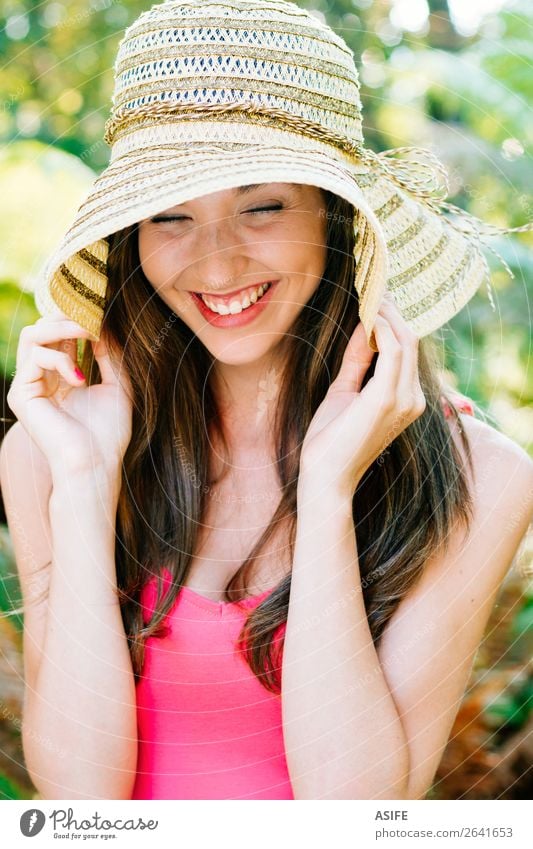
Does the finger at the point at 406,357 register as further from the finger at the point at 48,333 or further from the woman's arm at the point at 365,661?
the finger at the point at 48,333

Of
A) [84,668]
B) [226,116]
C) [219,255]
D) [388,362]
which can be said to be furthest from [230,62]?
[84,668]

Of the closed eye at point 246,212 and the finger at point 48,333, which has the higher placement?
the closed eye at point 246,212

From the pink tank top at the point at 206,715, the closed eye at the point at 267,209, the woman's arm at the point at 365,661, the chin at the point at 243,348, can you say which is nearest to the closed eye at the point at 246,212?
the closed eye at the point at 267,209

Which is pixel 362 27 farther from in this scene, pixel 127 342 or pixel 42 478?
pixel 42 478

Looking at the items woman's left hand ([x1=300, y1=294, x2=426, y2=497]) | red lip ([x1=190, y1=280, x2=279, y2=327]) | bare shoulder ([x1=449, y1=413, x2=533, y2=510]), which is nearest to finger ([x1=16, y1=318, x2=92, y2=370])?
red lip ([x1=190, y1=280, x2=279, y2=327])

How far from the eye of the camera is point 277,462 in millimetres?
947

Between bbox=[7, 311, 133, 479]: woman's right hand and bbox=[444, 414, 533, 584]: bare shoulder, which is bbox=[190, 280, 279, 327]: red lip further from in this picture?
bbox=[444, 414, 533, 584]: bare shoulder

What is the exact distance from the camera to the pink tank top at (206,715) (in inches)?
32.6

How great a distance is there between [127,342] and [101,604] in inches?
10.3

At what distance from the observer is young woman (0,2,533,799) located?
762mm

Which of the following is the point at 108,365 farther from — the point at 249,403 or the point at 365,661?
the point at 365,661

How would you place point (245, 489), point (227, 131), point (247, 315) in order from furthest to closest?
point (245, 489) < point (247, 315) < point (227, 131)

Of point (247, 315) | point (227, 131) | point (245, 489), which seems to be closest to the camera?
point (227, 131)

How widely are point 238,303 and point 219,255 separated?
5 cm
